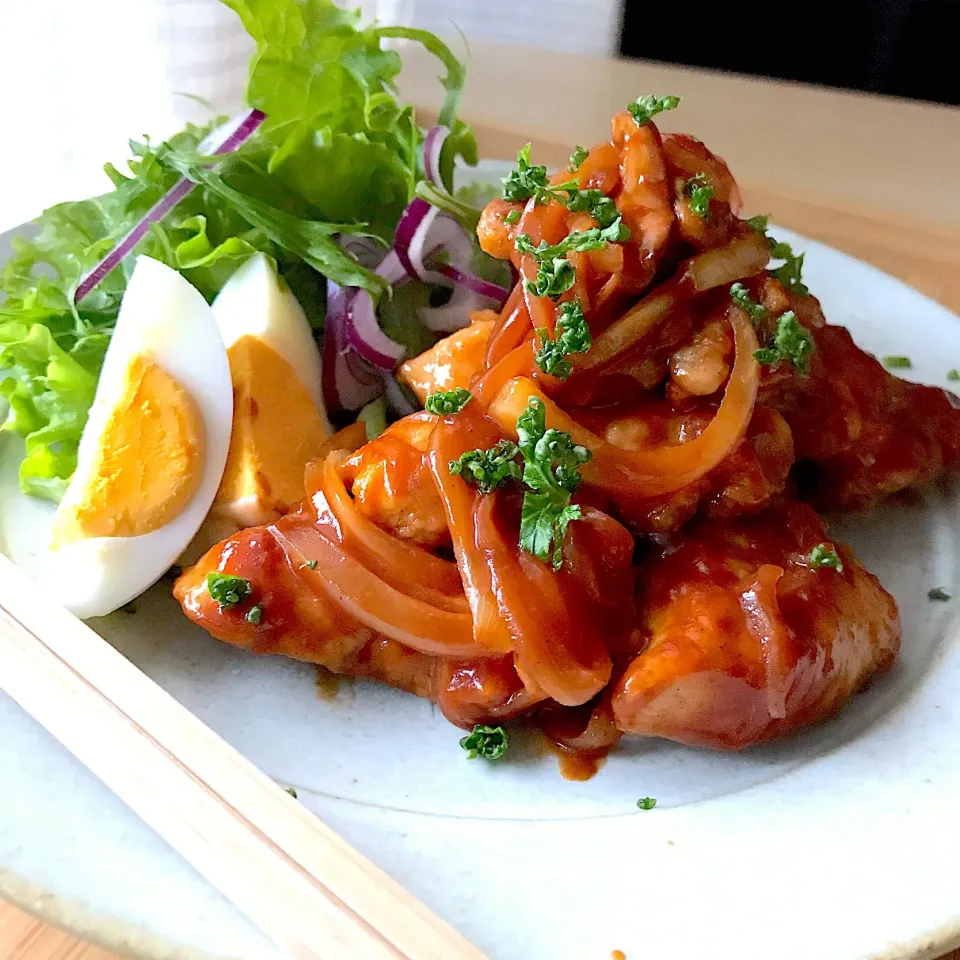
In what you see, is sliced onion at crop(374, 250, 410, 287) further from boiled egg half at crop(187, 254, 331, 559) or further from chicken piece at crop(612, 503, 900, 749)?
chicken piece at crop(612, 503, 900, 749)

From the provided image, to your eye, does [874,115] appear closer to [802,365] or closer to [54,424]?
[802,365]

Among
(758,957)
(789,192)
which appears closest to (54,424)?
(758,957)

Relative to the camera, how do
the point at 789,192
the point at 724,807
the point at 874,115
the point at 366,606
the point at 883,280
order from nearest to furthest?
the point at 724,807
the point at 366,606
the point at 883,280
the point at 789,192
the point at 874,115

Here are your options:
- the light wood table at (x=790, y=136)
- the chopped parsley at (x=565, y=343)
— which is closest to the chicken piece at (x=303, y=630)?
the chopped parsley at (x=565, y=343)

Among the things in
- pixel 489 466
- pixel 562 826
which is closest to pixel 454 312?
pixel 489 466

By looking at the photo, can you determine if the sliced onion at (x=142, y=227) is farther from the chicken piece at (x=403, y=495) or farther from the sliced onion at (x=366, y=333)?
the chicken piece at (x=403, y=495)

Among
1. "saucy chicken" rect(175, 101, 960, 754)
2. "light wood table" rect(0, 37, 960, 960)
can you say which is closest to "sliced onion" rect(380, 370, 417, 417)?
"saucy chicken" rect(175, 101, 960, 754)
